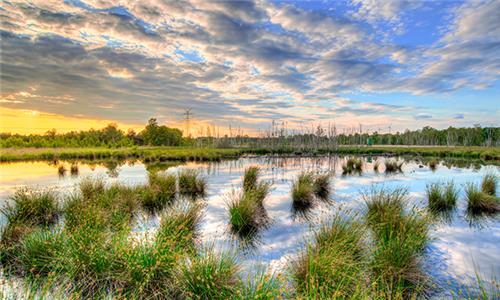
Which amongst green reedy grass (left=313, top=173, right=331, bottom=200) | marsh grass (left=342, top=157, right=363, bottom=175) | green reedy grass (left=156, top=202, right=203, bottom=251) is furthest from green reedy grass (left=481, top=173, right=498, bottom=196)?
green reedy grass (left=156, top=202, right=203, bottom=251)

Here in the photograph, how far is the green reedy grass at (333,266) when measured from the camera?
13.6 ft

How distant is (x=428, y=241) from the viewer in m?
7.38

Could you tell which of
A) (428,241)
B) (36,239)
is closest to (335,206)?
(428,241)

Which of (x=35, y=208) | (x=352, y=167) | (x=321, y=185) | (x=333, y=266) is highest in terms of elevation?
(x=333, y=266)

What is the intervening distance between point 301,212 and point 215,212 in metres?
3.49

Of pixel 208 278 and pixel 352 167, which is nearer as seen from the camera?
pixel 208 278

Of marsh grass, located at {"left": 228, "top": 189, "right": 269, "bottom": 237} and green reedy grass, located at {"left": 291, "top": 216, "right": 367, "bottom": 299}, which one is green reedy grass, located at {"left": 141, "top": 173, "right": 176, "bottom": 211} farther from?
green reedy grass, located at {"left": 291, "top": 216, "right": 367, "bottom": 299}

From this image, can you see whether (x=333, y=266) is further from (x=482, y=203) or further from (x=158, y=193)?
(x=482, y=203)

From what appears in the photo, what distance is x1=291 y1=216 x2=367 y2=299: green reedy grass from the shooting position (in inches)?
163

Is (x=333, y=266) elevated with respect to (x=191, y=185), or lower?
elevated

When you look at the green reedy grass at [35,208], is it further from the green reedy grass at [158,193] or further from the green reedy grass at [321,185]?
the green reedy grass at [321,185]

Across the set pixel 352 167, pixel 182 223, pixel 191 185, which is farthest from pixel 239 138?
pixel 182 223

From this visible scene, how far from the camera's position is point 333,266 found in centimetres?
449

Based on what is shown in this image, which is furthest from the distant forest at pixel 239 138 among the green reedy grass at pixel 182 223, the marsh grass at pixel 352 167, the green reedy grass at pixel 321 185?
the green reedy grass at pixel 182 223
